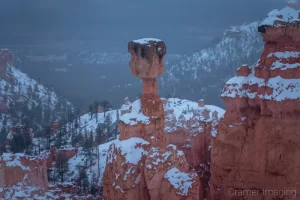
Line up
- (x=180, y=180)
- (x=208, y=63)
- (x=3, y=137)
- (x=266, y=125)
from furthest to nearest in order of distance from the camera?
(x=208, y=63) → (x=3, y=137) → (x=266, y=125) → (x=180, y=180)

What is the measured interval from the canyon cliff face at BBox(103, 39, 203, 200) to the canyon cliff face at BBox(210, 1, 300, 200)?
1791 mm

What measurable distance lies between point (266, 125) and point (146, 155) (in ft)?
9.05

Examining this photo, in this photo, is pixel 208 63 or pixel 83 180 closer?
pixel 83 180

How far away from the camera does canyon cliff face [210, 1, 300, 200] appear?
752 centimetres

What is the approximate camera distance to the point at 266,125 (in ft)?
25.5

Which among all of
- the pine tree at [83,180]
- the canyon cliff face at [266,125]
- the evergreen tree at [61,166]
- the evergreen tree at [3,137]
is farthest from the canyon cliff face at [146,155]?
the evergreen tree at [3,137]

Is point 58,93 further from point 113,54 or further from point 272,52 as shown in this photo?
point 272,52

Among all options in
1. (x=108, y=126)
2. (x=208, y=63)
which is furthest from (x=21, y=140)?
(x=208, y=63)

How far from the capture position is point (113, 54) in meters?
21.4

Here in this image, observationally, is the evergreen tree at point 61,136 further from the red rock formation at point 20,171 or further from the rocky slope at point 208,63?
the red rock formation at point 20,171

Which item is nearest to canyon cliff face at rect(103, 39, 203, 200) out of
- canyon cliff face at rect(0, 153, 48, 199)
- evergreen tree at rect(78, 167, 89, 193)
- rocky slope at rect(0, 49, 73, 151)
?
canyon cliff face at rect(0, 153, 48, 199)

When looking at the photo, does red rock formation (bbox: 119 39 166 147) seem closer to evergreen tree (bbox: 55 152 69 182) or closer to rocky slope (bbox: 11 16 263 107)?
evergreen tree (bbox: 55 152 69 182)

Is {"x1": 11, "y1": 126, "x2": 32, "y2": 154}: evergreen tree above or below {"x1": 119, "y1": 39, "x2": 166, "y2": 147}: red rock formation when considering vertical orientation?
below

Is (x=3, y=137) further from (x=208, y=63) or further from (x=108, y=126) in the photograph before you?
(x=208, y=63)
